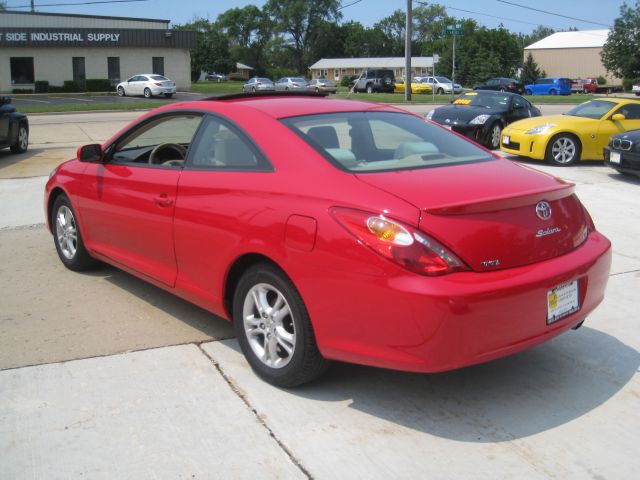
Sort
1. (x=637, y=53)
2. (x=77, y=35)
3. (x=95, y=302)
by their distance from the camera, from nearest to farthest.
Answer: (x=95, y=302)
(x=77, y=35)
(x=637, y=53)

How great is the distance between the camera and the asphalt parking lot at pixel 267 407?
3123 millimetres

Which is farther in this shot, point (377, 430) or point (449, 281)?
point (377, 430)

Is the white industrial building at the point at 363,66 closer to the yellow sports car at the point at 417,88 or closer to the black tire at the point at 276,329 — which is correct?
the yellow sports car at the point at 417,88

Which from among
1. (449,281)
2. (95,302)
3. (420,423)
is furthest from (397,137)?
(95,302)

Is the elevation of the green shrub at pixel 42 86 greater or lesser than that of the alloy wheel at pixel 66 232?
greater

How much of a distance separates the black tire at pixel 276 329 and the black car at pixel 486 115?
1178 cm

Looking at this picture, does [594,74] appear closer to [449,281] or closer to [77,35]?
[77,35]

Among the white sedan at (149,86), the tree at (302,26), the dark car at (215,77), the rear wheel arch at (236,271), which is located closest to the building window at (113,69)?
the white sedan at (149,86)

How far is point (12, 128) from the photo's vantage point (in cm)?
1383

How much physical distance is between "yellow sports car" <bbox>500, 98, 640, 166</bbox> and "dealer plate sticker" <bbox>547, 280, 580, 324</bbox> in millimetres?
9773

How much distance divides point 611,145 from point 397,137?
8.12 m

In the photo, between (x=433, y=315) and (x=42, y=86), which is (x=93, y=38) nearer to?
(x=42, y=86)

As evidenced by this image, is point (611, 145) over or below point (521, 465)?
over

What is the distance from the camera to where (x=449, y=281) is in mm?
3137
